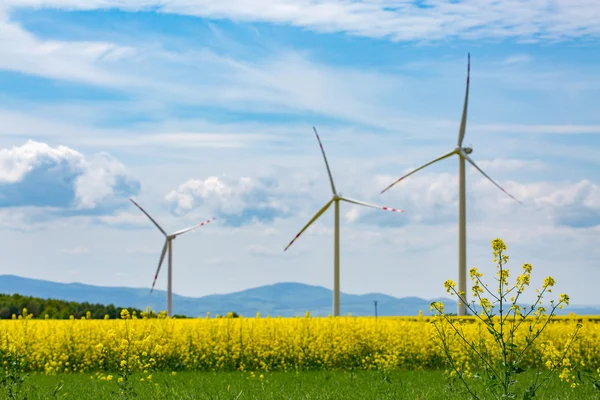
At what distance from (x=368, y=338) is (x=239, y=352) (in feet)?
12.6

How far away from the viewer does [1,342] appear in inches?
831

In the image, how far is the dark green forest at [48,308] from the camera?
37.3m

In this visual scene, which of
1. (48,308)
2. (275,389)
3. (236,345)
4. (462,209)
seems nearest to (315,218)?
(462,209)

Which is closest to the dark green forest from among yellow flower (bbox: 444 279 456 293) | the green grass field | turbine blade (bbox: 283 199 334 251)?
turbine blade (bbox: 283 199 334 251)

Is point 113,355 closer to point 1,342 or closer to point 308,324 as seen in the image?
point 1,342

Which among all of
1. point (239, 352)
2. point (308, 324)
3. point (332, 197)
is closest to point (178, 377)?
point (239, 352)

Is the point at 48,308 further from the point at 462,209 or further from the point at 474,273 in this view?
the point at 474,273

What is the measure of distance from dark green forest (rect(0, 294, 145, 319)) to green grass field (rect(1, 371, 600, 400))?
2020 centimetres

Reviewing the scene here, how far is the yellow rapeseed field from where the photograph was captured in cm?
2062

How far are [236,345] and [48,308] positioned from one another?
19.5m

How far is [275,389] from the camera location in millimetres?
13320

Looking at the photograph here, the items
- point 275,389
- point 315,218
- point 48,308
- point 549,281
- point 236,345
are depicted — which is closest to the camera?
point 549,281

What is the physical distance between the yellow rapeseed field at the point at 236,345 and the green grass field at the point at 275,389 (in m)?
2.75

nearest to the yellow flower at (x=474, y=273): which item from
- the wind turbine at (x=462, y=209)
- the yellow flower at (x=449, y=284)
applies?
the yellow flower at (x=449, y=284)
